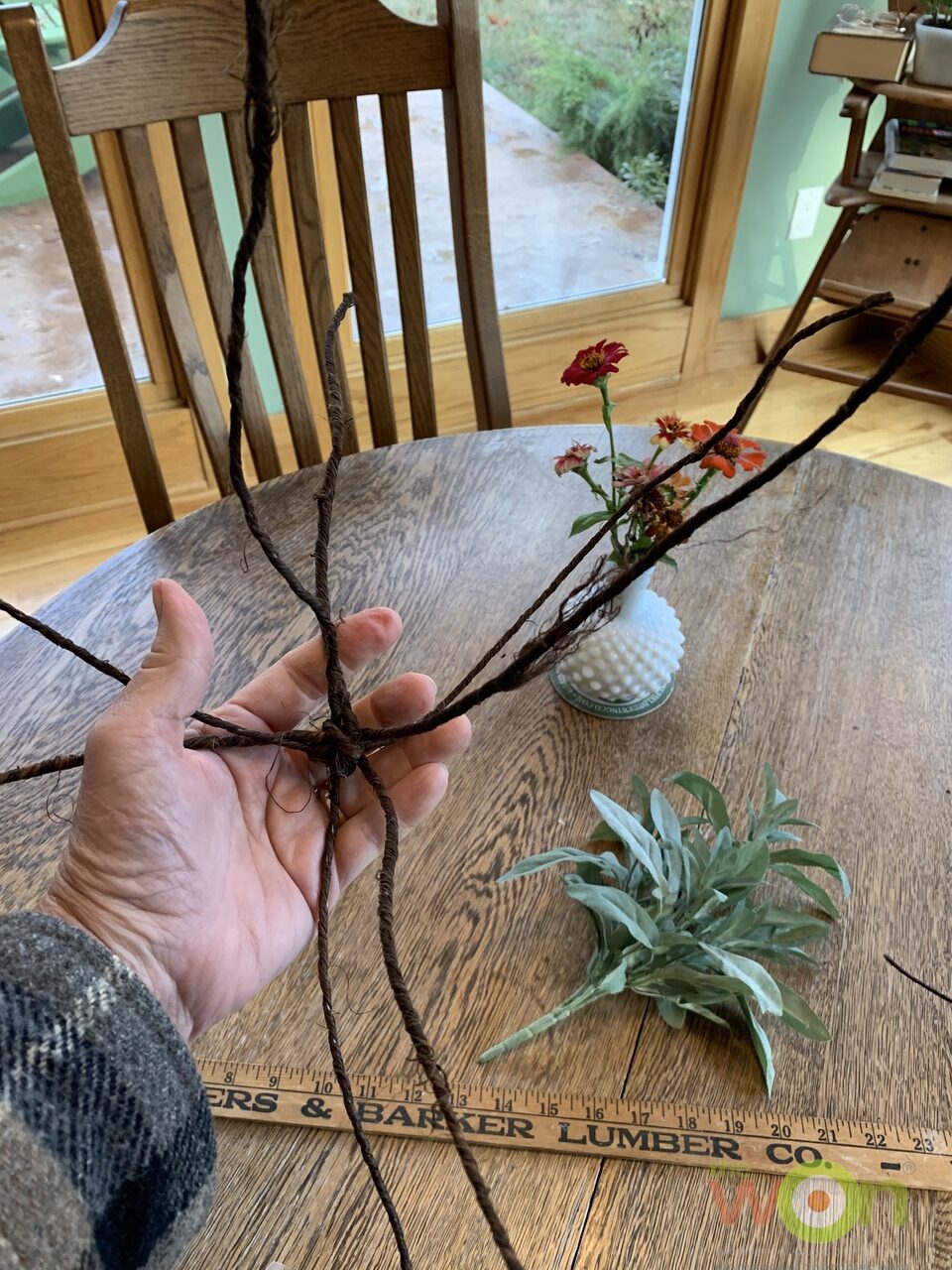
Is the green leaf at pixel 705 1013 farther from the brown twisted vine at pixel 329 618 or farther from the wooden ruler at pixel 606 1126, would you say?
the brown twisted vine at pixel 329 618

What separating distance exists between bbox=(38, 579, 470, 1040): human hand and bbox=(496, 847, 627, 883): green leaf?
8cm

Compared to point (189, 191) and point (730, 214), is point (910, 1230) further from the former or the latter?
point (730, 214)

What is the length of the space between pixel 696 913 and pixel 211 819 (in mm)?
357

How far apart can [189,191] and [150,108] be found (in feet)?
0.28

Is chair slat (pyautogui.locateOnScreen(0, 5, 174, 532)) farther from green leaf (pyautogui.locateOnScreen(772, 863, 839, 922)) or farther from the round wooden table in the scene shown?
green leaf (pyautogui.locateOnScreen(772, 863, 839, 922))

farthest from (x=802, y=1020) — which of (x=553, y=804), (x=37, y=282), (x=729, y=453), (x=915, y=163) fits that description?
(x=915, y=163)

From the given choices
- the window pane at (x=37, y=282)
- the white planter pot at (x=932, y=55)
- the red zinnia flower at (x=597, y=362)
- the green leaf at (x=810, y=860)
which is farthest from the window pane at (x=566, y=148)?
the green leaf at (x=810, y=860)

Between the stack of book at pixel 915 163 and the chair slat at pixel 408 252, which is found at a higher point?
the chair slat at pixel 408 252

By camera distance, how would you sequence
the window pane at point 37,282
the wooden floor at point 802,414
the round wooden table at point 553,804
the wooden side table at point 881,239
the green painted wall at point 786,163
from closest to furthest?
the round wooden table at point 553,804 < the window pane at point 37,282 < the wooden side table at point 881,239 < the green painted wall at point 786,163 < the wooden floor at point 802,414

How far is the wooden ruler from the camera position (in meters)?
0.58

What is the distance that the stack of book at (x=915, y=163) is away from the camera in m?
2.02

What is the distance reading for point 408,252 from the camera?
3.72 feet

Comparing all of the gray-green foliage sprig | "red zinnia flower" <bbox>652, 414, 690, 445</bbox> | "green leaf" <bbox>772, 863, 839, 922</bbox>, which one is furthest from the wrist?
"red zinnia flower" <bbox>652, 414, 690, 445</bbox>

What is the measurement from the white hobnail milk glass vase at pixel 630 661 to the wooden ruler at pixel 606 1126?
1.11 ft
